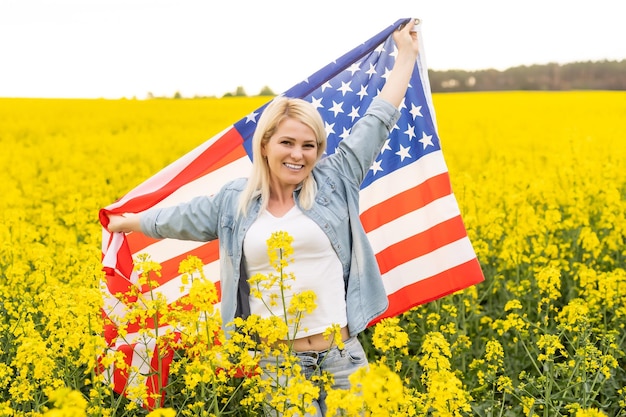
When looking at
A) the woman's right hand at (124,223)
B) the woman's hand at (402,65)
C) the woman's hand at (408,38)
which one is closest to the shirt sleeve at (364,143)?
the woman's hand at (402,65)

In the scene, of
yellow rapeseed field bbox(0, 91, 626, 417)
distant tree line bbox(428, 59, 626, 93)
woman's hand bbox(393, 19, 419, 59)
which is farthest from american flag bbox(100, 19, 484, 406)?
distant tree line bbox(428, 59, 626, 93)

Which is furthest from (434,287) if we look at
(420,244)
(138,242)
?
(138,242)

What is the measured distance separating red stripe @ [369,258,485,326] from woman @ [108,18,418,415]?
112cm

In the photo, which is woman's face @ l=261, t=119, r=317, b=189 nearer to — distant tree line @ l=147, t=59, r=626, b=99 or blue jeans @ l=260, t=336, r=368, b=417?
blue jeans @ l=260, t=336, r=368, b=417

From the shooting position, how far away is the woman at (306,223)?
3.56 m

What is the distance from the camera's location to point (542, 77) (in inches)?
1334

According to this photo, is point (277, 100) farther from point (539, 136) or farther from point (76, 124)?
point (76, 124)

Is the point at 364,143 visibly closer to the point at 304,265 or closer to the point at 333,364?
the point at 304,265

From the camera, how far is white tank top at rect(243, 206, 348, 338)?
354cm

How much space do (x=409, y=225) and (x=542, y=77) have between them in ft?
102

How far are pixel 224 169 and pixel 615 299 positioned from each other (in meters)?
3.00

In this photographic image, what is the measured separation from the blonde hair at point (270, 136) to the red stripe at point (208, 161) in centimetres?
134

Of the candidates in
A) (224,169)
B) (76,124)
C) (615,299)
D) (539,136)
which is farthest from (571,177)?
(76,124)

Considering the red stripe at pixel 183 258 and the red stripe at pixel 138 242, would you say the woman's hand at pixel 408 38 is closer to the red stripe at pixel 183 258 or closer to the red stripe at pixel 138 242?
the red stripe at pixel 183 258
